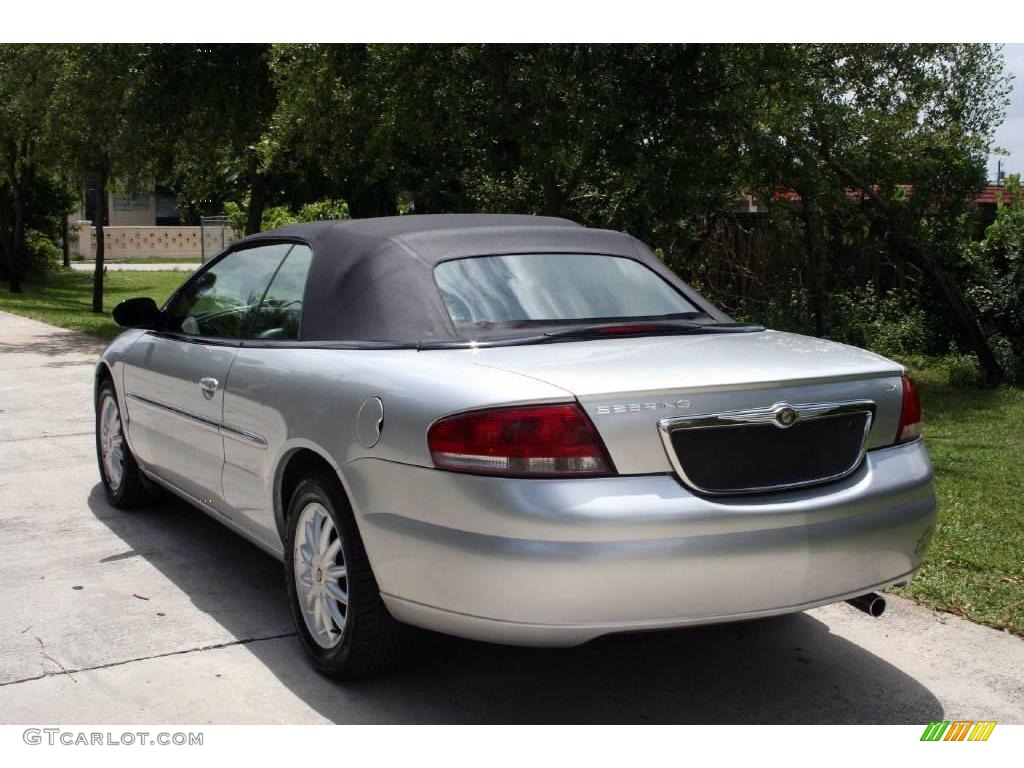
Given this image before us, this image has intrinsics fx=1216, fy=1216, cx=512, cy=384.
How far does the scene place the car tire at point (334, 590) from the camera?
3.96 meters

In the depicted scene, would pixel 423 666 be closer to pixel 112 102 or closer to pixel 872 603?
pixel 872 603

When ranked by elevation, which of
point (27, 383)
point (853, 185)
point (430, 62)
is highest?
point (430, 62)

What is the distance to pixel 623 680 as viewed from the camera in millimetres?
4285

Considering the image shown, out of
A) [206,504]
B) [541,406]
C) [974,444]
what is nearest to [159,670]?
[206,504]

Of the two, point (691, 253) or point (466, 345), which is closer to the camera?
point (466, 345)

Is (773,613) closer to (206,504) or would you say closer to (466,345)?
(466,345)

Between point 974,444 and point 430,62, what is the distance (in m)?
5.70

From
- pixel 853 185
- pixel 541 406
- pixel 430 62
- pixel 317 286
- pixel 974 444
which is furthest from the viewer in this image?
pixel 853 185

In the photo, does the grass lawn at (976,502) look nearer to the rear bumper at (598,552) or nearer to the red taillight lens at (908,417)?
the red taillight lens at (908,417)

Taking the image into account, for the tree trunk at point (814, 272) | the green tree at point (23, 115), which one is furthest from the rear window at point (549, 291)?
the green tree at point (23, 115)

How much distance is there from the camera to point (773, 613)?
3604 mm

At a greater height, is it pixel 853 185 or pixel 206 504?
pixel 853 185
